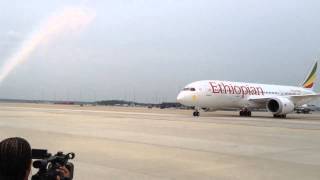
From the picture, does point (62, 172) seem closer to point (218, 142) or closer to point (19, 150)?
point (19, 150)

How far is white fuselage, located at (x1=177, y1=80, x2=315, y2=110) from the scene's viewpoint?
40.2 metres

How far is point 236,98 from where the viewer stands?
4312 cm

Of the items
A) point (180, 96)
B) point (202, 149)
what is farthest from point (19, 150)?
point (180, 96)

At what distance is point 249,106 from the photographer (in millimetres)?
45000

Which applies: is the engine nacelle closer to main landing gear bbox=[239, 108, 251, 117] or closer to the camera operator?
main landing gear bbox=[239, 108, 251, 117]

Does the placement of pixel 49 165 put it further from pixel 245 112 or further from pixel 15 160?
pixel 245 112

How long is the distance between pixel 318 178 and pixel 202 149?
→ 441 cm

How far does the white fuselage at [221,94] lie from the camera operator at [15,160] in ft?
124

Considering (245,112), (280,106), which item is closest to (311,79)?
(245,112)

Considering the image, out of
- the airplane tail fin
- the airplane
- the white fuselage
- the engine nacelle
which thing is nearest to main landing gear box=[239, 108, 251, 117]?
the airplane

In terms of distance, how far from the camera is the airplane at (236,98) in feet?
132

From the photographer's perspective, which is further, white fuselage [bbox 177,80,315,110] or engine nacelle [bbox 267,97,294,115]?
engine nacelle [bbox 267,97,294,115]

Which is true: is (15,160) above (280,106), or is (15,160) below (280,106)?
below

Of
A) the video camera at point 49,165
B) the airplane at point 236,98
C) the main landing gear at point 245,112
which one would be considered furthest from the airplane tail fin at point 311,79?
the video camera at point 49,165
